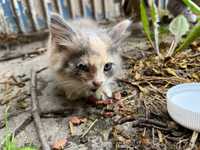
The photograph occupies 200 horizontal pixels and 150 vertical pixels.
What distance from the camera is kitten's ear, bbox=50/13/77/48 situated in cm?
183

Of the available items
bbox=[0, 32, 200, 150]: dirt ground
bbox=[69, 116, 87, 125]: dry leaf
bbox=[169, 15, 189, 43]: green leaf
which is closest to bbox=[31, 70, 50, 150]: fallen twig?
bbox=[0, 32, 200, 150]: dirt ground

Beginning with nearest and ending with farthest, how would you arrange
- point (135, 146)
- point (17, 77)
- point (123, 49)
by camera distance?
1. point (135, 146)
2. point (17, 77)
3. point (123, 49)

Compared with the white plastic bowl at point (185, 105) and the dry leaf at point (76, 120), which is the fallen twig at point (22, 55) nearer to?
the dry leaf at point (76, 120)

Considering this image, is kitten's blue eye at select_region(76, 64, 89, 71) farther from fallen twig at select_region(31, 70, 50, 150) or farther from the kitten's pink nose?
fallen twig at select_region(31, 70, 50, 150)

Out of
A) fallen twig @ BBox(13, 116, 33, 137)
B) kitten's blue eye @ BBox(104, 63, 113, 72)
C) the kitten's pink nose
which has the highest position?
kitten's blue eye @ BBox(104, 63, 113, 72)

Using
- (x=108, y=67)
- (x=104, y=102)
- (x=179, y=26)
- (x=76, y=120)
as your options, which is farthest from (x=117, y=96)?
(x=179, y=26)

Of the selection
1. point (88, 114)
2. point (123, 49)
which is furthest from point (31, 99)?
point (123, 49)

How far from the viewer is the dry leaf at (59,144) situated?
1604 mm

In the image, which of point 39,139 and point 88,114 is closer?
point 39,139

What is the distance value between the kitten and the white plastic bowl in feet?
1.23

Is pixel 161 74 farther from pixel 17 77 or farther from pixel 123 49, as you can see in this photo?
pixel 17 77

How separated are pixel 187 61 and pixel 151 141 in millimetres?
865

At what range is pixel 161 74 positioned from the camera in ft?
7.07

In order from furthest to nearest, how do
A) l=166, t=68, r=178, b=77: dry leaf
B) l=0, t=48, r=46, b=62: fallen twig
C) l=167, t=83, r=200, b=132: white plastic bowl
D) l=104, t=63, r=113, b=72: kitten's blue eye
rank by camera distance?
l=0, t=48, r=46, b=62: fallen twig → l=166, t=68, r=178, b=77: dry leaf → l=104, t=63, r=113, b=72: kitten's blue eye → l=167, t=83, r=200, b=132: white plastic bowl
